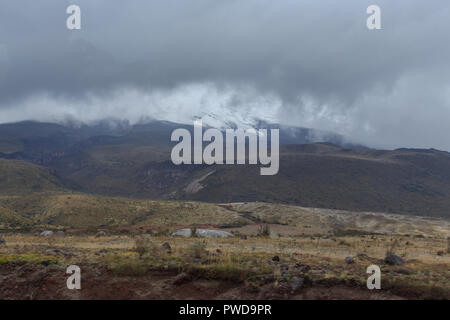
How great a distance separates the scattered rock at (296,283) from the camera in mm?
10568

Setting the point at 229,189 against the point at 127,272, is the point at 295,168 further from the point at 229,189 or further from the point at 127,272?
the point at 127,272

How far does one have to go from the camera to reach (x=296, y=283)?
35.3 feet

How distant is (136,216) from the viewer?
5378 centimetres

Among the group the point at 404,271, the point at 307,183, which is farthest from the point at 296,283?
the point at 307,183

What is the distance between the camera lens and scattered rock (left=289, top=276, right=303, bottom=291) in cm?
1057

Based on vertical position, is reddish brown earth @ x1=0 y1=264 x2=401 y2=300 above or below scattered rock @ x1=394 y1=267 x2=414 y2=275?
above

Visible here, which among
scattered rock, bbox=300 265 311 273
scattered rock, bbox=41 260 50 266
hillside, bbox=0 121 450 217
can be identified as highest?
scattered rock, bbox=41 260 50 266

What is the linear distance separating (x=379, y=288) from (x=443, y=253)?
39.2ft

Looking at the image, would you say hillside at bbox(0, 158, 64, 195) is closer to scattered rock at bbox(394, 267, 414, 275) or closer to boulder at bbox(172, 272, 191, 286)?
boulder at bbox(172, 272, 191, 286)

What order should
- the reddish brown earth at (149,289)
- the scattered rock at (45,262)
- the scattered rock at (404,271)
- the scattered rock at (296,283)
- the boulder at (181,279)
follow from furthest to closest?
1. the scattered rock at (45,262)
2. the scattered rock at (404,271)
3. the boulder at (181,279)
4. the scattered rock at (296,283)
5. the reddish brown earth at (149,289)

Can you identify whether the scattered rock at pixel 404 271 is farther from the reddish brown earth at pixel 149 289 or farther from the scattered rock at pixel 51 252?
the scattered rock at pixel 51 252

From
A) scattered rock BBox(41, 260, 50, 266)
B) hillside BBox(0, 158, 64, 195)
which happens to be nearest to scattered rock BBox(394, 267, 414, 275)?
scattered rock BBox(41, 260, 50, 266)

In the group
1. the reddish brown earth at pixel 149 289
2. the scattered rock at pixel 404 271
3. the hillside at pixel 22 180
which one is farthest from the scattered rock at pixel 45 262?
the hillside at pixel 22 180
